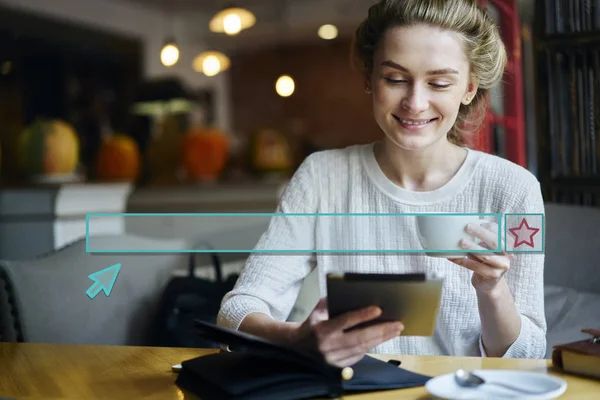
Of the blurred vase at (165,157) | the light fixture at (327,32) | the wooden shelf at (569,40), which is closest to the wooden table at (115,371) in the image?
the wooden shelf at (569,40)

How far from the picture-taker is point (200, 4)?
5.05 m

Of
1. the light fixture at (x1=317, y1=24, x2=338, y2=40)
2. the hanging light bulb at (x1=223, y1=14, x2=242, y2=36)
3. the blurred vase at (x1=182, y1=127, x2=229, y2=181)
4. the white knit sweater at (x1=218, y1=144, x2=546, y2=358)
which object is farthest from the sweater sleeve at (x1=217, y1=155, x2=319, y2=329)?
the light fixture at (x1=317, y1=24, x2=338, y2=40)

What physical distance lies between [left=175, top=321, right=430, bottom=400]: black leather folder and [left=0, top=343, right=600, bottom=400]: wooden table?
14mm

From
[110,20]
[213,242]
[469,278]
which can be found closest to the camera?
[469,278]

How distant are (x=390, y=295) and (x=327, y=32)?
506 centimetres

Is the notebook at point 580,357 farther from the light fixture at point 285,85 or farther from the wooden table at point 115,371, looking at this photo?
the light fixture at point 285,85

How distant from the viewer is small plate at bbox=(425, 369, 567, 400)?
696mm

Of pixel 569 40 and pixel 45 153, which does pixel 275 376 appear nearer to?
pixel 569 40

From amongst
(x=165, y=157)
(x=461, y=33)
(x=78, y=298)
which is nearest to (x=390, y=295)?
(x=461, y=33)

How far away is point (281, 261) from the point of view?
1.02 metres

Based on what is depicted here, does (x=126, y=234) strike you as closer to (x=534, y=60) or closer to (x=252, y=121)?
(x=534, y=60)

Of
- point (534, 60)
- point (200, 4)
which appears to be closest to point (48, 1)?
point (200, 4)

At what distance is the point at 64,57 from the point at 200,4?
3.61 ft

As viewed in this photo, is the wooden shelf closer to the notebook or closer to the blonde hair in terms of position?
the blonde hair
